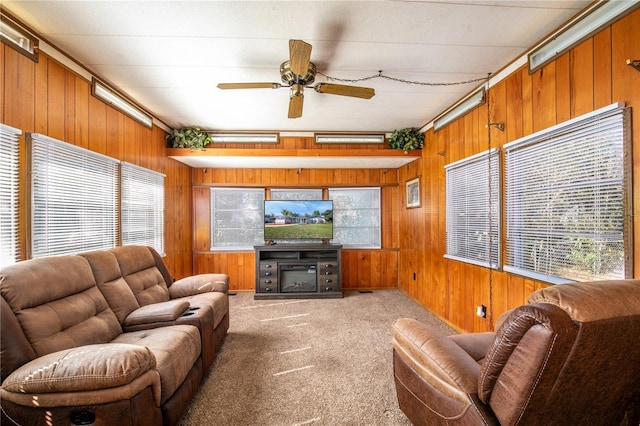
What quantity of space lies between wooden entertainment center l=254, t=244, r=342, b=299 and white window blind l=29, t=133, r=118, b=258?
2.22 meters

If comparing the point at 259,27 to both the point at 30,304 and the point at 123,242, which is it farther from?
the point at 123,242

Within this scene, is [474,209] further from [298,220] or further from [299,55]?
[298,220]

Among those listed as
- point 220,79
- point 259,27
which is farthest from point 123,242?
point 259,27

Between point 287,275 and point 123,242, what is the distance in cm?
240

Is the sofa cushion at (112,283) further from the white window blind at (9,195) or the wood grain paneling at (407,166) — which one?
the wood grain paneling at (407,166)

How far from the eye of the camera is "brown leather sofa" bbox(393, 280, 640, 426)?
864 mm

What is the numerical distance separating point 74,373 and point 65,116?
6.66 feet

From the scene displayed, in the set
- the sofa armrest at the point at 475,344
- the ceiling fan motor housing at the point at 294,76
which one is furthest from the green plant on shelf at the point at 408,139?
the sofa armrest at the point at 475,344

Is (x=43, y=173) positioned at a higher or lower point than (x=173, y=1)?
lower

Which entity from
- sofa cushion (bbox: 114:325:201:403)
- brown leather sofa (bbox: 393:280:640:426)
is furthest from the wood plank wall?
brown leather sofa (bbox: 393:280:640:426)

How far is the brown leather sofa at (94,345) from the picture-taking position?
123cm

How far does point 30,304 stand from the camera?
4.77 ft

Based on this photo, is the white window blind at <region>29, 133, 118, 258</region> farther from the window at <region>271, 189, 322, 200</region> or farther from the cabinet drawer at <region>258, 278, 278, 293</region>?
the window at <region>271, 189, 322, 200</region>

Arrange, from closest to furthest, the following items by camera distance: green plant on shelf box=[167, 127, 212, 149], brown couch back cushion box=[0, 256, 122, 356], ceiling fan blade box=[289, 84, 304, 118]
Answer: brown couch back cushion box=[0, 256, 122, 356] → ceiling fan blade box=[289, 84, 304, 118] → green plant on shelf box=[167, 127, 212, 149]
